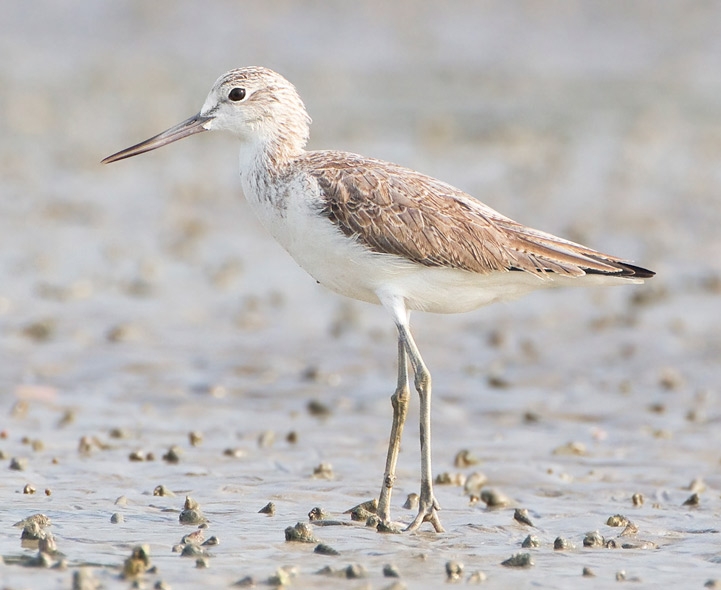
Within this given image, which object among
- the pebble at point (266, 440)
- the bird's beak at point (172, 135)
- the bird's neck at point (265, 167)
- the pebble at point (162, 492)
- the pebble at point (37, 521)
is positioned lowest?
the pebble at point (37, 521)

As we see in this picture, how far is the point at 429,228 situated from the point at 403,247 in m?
0.23

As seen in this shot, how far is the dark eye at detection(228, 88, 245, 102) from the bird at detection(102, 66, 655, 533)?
0.41 metres

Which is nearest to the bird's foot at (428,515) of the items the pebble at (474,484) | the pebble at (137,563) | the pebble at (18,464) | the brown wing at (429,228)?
the pebble at (474,484)

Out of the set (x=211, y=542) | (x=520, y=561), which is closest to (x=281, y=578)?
(x=211, y=542)

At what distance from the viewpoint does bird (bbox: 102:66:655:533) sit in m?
8.19

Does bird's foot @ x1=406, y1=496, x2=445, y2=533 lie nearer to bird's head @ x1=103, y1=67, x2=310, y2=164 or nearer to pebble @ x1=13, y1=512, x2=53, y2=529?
pebble @ x1=13, y1=512, x2=53, y2=529

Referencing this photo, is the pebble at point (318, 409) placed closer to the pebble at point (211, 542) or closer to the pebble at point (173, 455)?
the pebble at point (173, 455)

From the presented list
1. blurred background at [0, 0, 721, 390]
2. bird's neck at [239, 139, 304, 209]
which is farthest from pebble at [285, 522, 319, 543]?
blurred background at [0, 0, 721, 390]

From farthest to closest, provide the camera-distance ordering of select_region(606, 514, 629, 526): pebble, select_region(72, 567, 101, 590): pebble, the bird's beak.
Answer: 1. the bird's beak
2. select_region(606, 514, 629, 526): pebble
3. select_region(72, 567, 101, 590): pebble

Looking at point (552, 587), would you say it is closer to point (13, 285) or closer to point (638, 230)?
point (13, 285)

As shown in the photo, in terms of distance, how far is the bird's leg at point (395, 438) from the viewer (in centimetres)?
818

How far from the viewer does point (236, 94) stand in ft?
29.3

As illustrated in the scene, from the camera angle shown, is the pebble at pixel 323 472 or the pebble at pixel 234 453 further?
the pebble at pixel 234 453

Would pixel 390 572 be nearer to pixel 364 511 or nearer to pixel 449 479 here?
pixel 364 511
